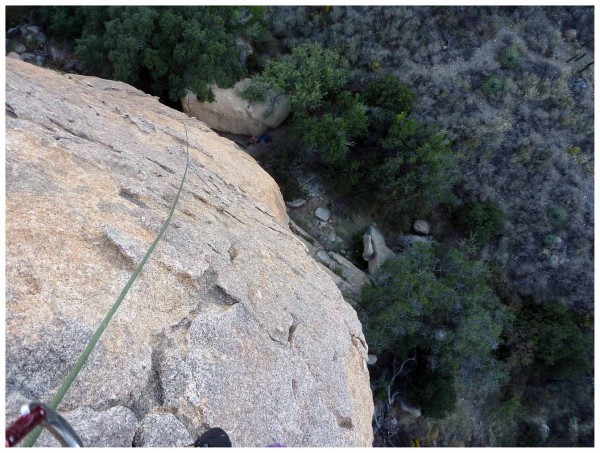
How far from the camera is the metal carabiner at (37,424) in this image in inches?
75.0

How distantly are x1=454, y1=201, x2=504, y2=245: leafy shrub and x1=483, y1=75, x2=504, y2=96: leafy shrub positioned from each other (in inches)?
131

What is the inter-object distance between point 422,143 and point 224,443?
923cm

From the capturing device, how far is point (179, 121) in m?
7.19

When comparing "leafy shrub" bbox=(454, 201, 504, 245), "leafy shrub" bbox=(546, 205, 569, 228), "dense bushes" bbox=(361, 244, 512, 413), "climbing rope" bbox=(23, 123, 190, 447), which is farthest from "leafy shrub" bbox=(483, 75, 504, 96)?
"climbing rope" bbox=(23, 123, 190, 447)

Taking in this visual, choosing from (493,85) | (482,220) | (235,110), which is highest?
(493,85)

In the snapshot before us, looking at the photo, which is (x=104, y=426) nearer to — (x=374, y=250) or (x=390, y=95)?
(x=374, y=250)

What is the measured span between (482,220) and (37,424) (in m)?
11.1

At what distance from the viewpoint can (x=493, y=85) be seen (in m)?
11.5

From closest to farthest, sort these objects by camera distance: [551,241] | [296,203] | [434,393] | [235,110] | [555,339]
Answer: [434,393], [555,339], [235,110], [296,203], [551,241]

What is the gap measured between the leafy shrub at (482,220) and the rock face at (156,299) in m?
7.15

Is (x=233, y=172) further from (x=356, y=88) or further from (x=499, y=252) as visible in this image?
(x=499, y=252)

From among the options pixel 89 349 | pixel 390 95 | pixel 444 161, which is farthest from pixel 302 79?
pixel 89 349

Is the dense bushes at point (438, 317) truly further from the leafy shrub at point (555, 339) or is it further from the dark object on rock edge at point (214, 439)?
the dark object on rock edge at point (214, 439)

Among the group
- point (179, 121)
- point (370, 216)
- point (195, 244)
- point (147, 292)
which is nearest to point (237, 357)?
point (147, 292)
